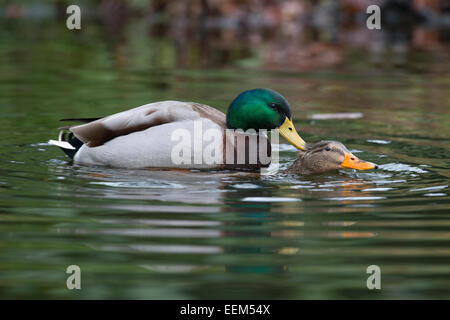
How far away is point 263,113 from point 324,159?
638mm

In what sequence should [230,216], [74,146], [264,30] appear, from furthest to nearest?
[264,30] < [74,146] < [230,216]

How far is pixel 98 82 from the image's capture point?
41.4 feet

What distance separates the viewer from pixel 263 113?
744 centimetres

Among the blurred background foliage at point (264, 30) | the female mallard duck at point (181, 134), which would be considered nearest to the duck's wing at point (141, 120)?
the female mallard duck at point (181, 134)

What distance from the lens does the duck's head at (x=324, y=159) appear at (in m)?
7.26

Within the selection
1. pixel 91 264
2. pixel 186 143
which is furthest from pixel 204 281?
pixel 186 143

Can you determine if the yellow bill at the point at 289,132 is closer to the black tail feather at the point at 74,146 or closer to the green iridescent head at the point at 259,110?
A: the green iridescent head at the point at 259,110

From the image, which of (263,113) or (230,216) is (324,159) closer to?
(263,113)

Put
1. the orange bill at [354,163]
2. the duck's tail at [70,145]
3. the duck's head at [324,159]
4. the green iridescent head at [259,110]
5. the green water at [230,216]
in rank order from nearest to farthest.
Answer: the green water at [230,216]
the orange bill at [354,163]
the duck's head at [324,159]
the green iridescent head at [259,110]
the duck's tail at [70,145]

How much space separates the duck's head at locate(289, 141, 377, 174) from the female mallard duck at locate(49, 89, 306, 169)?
0.58 feet

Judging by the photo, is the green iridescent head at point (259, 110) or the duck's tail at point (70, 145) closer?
the green iridescent head at point (259, 110)

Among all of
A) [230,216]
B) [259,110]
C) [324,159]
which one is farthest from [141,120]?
[230,216]

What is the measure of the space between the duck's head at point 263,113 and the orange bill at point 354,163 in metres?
0.39

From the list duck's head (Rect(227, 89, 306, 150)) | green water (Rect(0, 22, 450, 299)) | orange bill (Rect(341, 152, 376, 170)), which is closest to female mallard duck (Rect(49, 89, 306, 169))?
Result: duck's head (Rect(227, 89, 306, 150))
